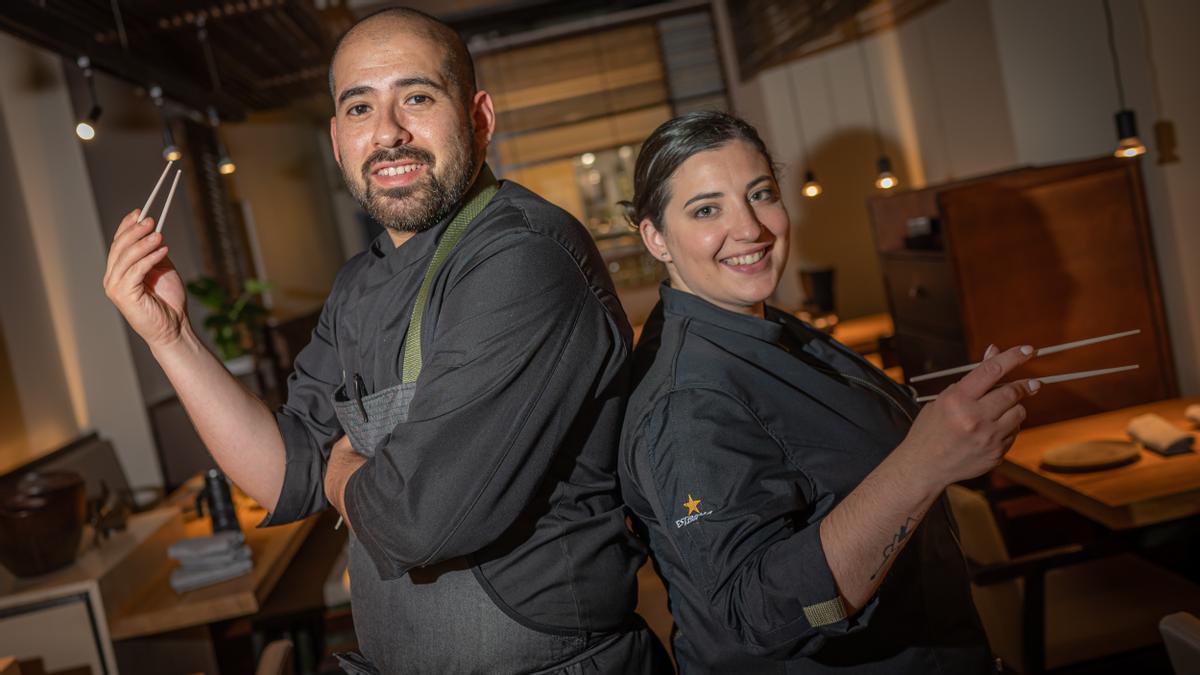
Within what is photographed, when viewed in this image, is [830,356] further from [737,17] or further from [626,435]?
[737,17]

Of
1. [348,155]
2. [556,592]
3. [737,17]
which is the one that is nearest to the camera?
[556,592]

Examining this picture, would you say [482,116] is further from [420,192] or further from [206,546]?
[206,546]

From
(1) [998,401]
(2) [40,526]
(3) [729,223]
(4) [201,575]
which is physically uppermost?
(3) [729,223]

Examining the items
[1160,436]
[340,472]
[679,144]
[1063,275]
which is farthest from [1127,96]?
[340,472]

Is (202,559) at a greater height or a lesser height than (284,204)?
lesser

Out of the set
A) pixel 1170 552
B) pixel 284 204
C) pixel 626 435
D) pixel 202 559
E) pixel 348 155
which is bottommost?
pixel 1170 552

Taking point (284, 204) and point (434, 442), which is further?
point (284, 204)

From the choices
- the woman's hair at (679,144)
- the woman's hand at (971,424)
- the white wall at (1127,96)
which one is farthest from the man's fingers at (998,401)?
the white wall at (1127,96)

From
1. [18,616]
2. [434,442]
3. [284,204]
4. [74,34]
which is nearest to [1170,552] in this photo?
[434,442]

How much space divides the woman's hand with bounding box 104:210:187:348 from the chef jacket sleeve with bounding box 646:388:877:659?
2.45 feet

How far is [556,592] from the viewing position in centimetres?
136

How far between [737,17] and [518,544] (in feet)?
21.4

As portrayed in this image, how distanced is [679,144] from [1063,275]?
2.37 metres

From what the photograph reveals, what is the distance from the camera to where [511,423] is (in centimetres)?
127
